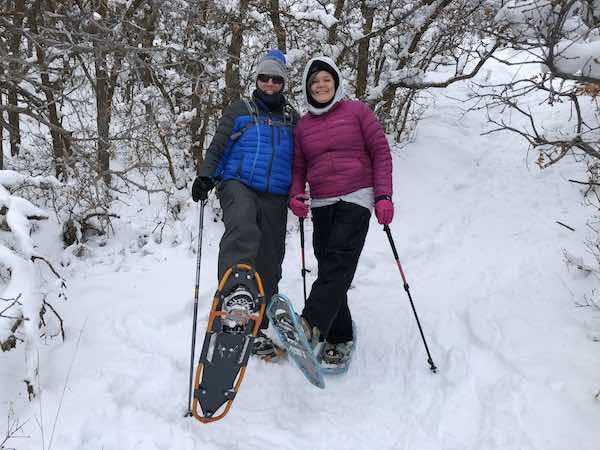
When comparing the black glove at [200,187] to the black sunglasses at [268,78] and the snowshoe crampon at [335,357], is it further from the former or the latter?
the snowshoe crampon at [335,357]

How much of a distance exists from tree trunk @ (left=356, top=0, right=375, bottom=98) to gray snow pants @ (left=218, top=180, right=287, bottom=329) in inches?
166

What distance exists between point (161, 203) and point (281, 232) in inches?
134

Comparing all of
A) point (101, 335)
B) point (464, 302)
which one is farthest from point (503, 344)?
point (101, 335)

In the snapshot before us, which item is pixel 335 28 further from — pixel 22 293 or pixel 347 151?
pixel 22 293

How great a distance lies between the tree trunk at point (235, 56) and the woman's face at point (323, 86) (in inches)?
106

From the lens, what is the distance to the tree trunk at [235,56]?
560cm

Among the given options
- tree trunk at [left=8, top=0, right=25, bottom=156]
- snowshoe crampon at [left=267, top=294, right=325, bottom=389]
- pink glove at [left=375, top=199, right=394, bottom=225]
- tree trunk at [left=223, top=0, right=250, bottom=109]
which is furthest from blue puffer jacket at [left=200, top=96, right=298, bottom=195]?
tree trunk at [left=223, top=0, right=250, bottom=109]

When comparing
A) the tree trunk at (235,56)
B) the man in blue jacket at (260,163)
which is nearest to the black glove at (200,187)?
the man in blue jacket at (260,163)

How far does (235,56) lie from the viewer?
584 centimetres

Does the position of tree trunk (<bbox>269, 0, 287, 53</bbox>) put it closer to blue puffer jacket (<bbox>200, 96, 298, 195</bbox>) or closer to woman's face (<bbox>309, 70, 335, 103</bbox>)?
blue puffer jacket (<bbox>200, 96, 298, 195</bbox>)

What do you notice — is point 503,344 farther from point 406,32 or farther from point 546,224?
point 406,32

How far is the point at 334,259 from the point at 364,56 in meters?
4.81

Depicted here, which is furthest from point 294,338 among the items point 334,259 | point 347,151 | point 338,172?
point 347,151

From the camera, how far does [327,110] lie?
9.98 feet
